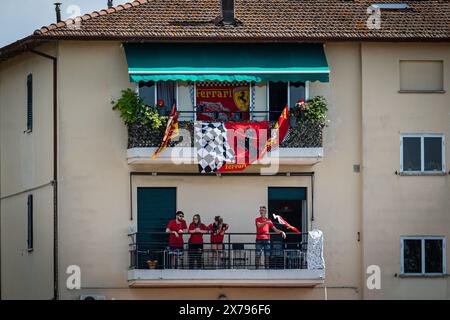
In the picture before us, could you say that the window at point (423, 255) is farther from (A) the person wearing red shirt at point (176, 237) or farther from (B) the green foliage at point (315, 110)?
(A) the person wearing red shirt at point (176, 237)

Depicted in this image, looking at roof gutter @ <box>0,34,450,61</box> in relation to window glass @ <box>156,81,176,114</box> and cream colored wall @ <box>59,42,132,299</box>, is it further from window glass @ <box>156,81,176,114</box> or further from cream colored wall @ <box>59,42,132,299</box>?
window glass @ <box>156,81,176,114</box>

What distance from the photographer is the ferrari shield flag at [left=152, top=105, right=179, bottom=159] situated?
5944 centimetres

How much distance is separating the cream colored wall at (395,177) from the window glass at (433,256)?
0.88 feet

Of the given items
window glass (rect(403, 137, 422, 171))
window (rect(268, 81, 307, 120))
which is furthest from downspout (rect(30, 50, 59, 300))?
window glass (rect(403, 137, 422, 171))

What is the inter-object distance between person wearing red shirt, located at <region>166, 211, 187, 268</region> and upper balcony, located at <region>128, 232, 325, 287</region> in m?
0.03

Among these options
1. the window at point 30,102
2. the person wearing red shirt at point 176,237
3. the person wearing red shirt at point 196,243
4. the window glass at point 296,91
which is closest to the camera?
the person wearing red shirt at point 176,237

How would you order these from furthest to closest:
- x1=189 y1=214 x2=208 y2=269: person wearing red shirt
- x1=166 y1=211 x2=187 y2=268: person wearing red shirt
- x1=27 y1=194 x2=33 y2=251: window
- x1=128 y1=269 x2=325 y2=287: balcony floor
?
1. x1=27 y1=194 x2=33 y2=251: window
2. x1=189 y1=214 x2=208 y2=269: person wearing red shirt
3. x1=166 y1=211 x2=187 y2=268: person wearing red shirt
4. x1=128 y1=269 x2=325 y2=287: balcony floor

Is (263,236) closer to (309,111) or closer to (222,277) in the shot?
(222,277)

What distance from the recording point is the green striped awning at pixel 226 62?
5966cm

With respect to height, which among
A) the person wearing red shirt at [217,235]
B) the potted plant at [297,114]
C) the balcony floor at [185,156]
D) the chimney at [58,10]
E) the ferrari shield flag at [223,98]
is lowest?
the person wearing red shirt at [217,235]

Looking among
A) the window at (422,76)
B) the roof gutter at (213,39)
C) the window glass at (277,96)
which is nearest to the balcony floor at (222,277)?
the window glass at (277,96)

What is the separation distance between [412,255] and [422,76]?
542 cm

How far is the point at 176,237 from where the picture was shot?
59500 millimetres
